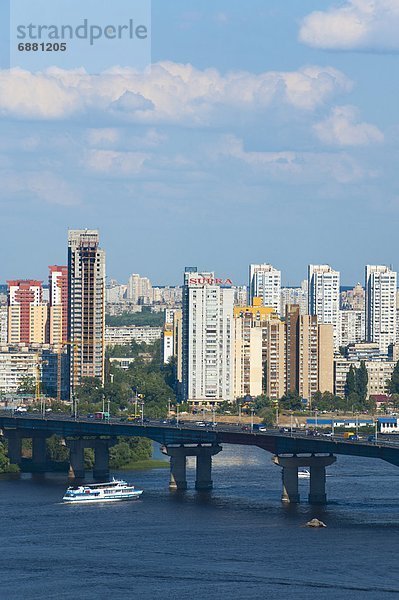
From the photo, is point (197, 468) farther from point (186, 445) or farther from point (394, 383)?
point (394, 383)

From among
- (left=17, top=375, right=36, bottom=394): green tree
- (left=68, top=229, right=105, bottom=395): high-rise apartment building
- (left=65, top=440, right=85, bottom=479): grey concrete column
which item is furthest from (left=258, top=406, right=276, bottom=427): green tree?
(left=65, top=440, right=85, bottom=479): grey concrete column

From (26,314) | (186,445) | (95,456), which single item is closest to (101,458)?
(95,456)

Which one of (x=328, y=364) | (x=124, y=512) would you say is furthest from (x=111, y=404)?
(x=124, y=512)

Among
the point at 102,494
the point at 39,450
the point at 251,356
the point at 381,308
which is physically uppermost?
the point at 381,308

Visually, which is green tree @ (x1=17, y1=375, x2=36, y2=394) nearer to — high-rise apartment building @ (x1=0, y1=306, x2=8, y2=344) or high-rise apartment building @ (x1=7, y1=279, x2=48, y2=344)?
high-rise apartment building @ (x1=7, y1=279, x2=48, y2=344)

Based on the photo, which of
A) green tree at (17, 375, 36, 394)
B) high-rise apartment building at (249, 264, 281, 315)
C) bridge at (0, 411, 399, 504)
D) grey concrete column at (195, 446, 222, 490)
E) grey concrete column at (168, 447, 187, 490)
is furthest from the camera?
high-rise apartment building at (249, 264, 281, 315)

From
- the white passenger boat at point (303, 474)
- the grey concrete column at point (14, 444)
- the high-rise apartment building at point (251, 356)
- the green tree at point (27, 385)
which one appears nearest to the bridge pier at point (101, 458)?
the grey concrete column at point (14, 444)
